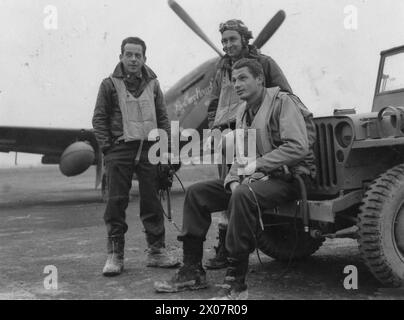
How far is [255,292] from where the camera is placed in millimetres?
3375

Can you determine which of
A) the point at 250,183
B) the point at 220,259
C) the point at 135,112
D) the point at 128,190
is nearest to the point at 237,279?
the point at 250,183

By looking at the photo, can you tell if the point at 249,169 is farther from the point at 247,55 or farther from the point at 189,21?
the point at 189,21

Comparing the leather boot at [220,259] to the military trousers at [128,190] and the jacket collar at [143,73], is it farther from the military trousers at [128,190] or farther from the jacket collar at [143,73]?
the jacket collar at [143,73]

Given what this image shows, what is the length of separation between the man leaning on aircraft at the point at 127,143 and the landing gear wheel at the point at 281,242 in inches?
29.2

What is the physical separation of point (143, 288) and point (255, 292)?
2.53 ft

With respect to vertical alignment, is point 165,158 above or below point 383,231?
above

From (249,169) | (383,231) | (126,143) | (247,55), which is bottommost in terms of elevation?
(383,231)

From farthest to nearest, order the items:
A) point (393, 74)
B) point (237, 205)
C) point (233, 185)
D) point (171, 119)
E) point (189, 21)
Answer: point (189, 21) < point (171, 119) < point (393, 74) < point (233, 185) < point (237, 205)

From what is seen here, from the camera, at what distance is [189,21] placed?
11656 millimetres

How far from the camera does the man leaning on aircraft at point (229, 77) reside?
4.05m

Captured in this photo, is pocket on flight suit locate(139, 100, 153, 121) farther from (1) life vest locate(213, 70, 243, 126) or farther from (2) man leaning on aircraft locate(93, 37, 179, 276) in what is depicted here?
(1) life vest locate(213, 70, 243, 126)

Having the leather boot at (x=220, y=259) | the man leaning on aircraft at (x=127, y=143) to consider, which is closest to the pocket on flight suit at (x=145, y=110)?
the man leaning on aircraft at (x=127, y=143)

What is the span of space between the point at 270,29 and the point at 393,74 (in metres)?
6.74
